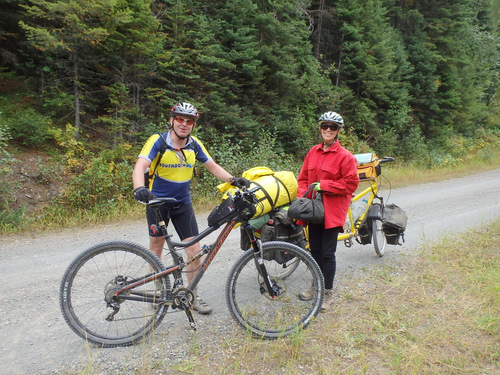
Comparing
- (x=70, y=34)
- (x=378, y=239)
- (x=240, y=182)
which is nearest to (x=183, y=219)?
(x=240, y=182)

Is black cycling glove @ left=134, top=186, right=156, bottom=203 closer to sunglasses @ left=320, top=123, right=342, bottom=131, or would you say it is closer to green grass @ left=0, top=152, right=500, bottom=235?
sunglasses @ left=320, top=123, right=342, bottom=131

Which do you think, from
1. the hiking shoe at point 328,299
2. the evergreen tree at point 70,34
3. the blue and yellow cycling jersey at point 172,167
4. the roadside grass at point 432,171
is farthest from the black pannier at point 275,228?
the roadside grass at point 432,171

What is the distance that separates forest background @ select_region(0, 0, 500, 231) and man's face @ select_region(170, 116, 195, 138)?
4.55 m

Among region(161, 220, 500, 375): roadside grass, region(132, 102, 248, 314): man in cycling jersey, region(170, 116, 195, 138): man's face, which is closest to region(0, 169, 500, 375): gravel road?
region(161, 220, 500, 375): roadside grass

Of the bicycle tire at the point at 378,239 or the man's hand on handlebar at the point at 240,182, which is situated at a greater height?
the man's hand on handlebar at the point at 240,182

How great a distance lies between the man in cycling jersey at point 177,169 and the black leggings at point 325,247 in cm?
111

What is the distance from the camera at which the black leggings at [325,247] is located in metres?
3.80

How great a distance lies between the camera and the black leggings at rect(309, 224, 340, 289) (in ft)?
12.5

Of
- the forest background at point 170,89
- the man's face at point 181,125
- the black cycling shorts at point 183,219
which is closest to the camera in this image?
the man's face at point 181,125

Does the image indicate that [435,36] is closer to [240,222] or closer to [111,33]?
[111,33]

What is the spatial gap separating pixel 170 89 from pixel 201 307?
8634 mm

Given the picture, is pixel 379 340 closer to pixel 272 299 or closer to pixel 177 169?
pixel 272 299

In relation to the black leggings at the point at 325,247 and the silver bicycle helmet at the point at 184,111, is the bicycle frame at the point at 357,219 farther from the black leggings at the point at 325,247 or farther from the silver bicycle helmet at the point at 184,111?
the silver bicycle helmet at the point at 184,111

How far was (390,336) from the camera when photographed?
3314 mm
